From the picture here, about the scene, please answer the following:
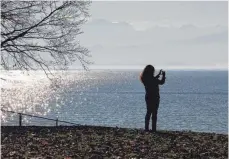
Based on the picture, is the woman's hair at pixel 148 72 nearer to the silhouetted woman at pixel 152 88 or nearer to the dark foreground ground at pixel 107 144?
the silhouetted woman at pixel 152 88

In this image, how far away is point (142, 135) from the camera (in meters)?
15.7

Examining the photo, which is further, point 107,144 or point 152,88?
point 152,88

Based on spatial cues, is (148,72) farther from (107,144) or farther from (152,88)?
(107,144)

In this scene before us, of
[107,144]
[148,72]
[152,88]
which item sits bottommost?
[107,144]

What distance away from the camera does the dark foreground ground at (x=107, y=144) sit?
12227mm

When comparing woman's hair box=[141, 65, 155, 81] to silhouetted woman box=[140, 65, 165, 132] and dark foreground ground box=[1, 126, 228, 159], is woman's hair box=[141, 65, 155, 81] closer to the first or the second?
silhouetted woman box=[140, 65, 165, 132]

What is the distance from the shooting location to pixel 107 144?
44.7 feet

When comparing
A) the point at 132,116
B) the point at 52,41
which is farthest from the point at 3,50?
the point at 132,116

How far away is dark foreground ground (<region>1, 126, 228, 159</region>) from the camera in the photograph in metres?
12.2

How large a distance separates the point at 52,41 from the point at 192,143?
5670 millimetres

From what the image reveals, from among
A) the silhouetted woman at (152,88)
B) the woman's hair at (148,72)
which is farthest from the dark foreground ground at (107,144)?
the woman's hair at (148,72)

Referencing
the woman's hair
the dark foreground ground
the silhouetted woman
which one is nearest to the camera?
the dark foreground ground

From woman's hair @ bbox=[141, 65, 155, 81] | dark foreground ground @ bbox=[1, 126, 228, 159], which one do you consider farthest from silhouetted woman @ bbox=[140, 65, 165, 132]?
dark foreground ground @ bbox=[1, 126, 228, 159]

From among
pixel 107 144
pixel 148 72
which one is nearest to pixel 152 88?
pixel 148 72
